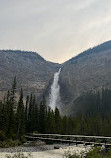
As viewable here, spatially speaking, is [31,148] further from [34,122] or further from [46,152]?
[34,122]

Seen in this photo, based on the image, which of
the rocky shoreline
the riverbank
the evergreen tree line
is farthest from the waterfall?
Result: the riverbank

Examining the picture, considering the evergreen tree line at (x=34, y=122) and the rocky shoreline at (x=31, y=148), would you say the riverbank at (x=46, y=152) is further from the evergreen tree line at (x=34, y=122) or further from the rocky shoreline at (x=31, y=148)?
the evergreen tree line at (x=34, y=122)

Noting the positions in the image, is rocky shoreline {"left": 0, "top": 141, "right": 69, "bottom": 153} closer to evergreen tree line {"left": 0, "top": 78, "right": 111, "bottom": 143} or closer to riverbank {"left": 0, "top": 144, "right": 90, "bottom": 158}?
riverbank {"left": 0, "top": 144, "right": 90, "bottom": 158}

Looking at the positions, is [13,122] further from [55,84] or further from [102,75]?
[102,75]

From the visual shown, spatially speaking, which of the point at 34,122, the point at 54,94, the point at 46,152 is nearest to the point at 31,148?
the point at 46,152

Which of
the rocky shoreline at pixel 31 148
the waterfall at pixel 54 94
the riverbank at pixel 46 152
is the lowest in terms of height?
the rocky shoreline at pixel 31 148

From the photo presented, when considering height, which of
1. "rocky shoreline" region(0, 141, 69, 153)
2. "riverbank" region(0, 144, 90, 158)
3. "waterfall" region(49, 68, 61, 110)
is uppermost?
"waterfall" region(49, 68, 61, 110)

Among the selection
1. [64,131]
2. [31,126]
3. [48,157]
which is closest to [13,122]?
[31,126]

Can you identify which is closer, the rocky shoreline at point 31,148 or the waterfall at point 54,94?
the rocky shoreline at point 31,148

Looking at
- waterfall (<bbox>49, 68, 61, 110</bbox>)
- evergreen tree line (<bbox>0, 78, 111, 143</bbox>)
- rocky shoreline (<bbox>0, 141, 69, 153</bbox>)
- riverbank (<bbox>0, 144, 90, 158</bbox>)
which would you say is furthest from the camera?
waterfall (<bbox>49, 68, 61, 110</bbox>)

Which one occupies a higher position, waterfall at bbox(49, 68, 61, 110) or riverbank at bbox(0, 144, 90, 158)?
waterfall at bbox(49, 68, 61, 110)

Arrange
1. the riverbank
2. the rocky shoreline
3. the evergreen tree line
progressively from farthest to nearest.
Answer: the evergreen tree line
the rocky shoreline
the riverbank

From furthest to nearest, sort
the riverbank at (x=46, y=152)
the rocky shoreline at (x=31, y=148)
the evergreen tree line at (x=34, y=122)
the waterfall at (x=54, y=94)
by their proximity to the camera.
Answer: the waterfall at (x=54, y=94) < the evergreen tree line at (x=34, y=122) < the rocky shoreline at (x=31, y=148) < the riverbank at (x=46, y=152)

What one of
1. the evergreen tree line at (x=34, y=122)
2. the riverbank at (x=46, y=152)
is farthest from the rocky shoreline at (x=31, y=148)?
the evergreen tree line at (x=34, y=122)
